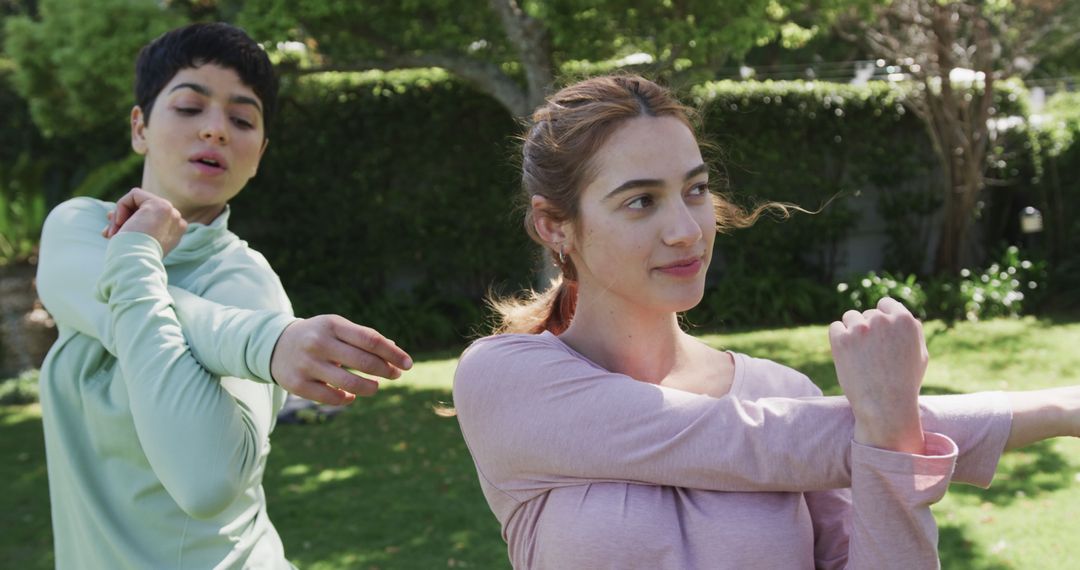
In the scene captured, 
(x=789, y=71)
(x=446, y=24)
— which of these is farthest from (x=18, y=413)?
(x=789, y=71)

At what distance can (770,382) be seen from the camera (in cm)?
191

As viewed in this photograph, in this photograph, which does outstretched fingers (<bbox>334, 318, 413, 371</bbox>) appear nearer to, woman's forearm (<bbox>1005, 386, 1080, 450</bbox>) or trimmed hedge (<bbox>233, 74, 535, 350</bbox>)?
woman's forearm (<bbox>1005, 386, 1080, 450</bbox>)

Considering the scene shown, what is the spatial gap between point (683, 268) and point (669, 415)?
0.30 meters

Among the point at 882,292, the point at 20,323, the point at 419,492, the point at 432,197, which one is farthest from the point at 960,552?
the point at 20,323

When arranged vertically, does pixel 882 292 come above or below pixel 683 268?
below

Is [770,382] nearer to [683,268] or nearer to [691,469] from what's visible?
[683,268]

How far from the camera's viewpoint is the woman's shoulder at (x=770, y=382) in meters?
1.89

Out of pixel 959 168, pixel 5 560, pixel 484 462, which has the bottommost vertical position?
pixel 5 560

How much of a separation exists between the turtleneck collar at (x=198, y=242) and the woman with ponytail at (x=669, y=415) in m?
0.63

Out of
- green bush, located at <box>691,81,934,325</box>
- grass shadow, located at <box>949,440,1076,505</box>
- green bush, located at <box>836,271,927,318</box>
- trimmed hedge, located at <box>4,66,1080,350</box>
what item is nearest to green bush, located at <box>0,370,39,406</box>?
trimmed hedge, located at <box>4,66,1080,350</box>

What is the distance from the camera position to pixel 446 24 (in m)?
9.42

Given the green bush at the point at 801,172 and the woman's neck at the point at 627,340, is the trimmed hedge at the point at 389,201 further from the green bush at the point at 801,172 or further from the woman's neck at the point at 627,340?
the woman's neck at the point at 627,340

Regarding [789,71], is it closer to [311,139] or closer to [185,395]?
[311,139]

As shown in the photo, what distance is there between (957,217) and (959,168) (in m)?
0.61
